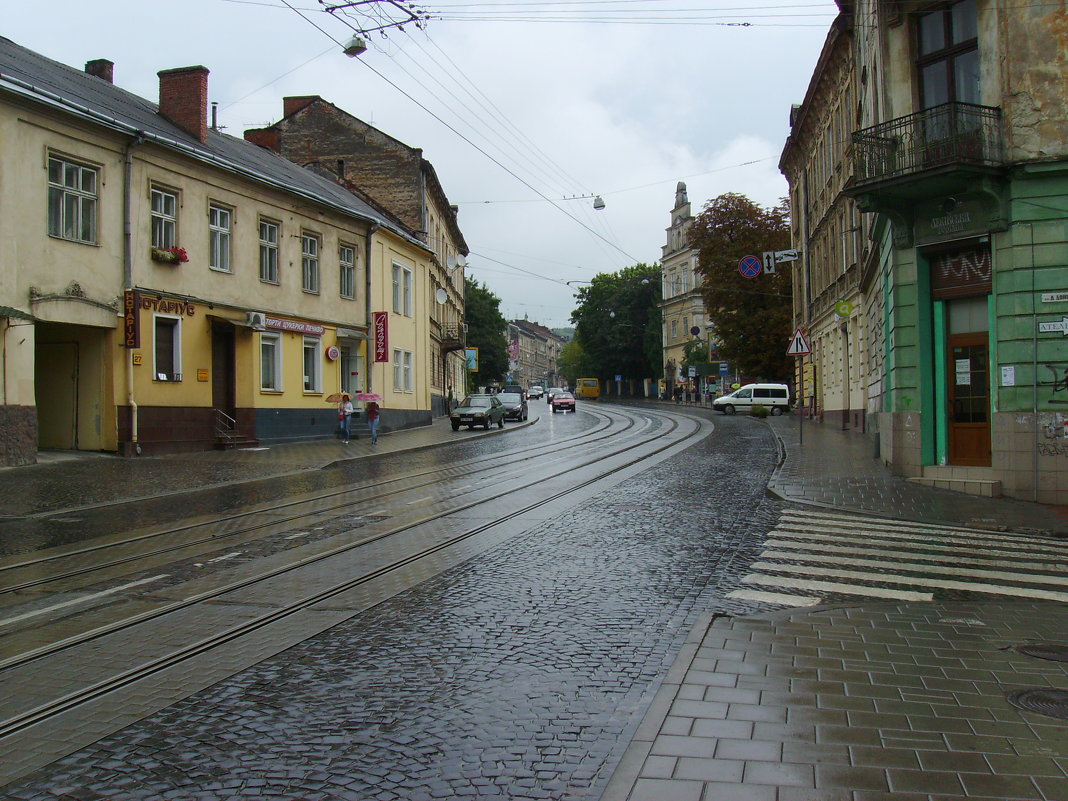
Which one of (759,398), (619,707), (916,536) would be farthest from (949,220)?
(759,398)

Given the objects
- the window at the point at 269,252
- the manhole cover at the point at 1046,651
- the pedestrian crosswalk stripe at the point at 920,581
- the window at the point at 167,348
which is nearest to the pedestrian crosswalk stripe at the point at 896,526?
the pedestrian crosswalk stripe at the point at 920,581

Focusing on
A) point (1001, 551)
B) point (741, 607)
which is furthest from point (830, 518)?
point (741, 607)

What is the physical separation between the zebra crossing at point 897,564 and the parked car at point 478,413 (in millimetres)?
25238

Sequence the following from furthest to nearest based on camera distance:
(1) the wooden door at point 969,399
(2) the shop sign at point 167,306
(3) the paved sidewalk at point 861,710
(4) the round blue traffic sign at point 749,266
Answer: (4) the round blue traffic sign at point 749,266 → (2) the shop sign at point 167,306 → (1) the wooden door at point 969,399 → (3) the paved sidewalk at point 861,710

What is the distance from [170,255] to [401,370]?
15052 millimetres

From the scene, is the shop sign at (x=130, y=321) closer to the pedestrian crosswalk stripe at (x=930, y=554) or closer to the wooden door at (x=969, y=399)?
the pedestrian crosswalk stripe at (x=930, y=554)

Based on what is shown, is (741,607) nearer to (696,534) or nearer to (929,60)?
(696,534)

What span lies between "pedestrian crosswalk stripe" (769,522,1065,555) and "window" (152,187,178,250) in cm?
1738

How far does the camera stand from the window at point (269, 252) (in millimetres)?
26469

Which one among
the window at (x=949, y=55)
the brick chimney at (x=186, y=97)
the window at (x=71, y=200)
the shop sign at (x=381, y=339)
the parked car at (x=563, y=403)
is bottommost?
the parked car at (x=563, y=403)

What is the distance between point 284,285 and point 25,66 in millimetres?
8931

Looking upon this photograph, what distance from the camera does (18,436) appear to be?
1767 cm

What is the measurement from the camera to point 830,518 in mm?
11711

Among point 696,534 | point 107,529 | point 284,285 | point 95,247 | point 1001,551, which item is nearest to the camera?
point 1001,551
